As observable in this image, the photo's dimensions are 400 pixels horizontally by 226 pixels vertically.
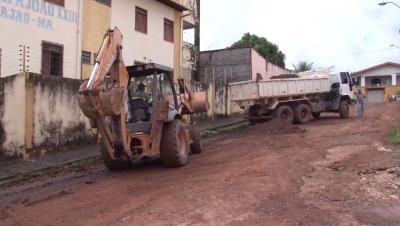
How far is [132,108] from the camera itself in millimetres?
12430

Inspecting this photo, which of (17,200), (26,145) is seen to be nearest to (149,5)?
(26,145)

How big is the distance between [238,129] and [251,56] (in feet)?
56.9

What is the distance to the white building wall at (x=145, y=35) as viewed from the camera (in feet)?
80.9

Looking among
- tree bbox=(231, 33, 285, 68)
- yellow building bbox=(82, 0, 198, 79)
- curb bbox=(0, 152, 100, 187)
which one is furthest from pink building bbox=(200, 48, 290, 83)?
curb bbox=(0, 152, 100, 187)

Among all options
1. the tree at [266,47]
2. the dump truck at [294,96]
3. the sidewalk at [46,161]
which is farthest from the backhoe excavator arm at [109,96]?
the tree at [266,47]

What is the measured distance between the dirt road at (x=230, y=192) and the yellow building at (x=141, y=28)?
32.4 feet

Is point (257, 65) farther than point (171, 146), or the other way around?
point (257, 65)

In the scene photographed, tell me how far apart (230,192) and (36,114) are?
8123 millimetres

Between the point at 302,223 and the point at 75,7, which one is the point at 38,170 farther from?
the point at 75,7

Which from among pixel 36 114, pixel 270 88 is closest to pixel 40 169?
pixel 36 114

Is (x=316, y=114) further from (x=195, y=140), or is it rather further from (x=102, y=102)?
(x=102, y=102)

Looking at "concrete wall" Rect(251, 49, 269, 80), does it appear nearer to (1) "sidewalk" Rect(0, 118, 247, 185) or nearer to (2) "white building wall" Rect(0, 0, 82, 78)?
(2) "white building wall" Rect(0, 0, 82, 78)

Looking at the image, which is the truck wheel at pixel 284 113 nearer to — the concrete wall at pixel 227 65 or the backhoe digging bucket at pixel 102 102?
the backhoe digging bucket at pixel 102 102

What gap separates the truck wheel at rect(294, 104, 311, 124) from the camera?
25094 mm
